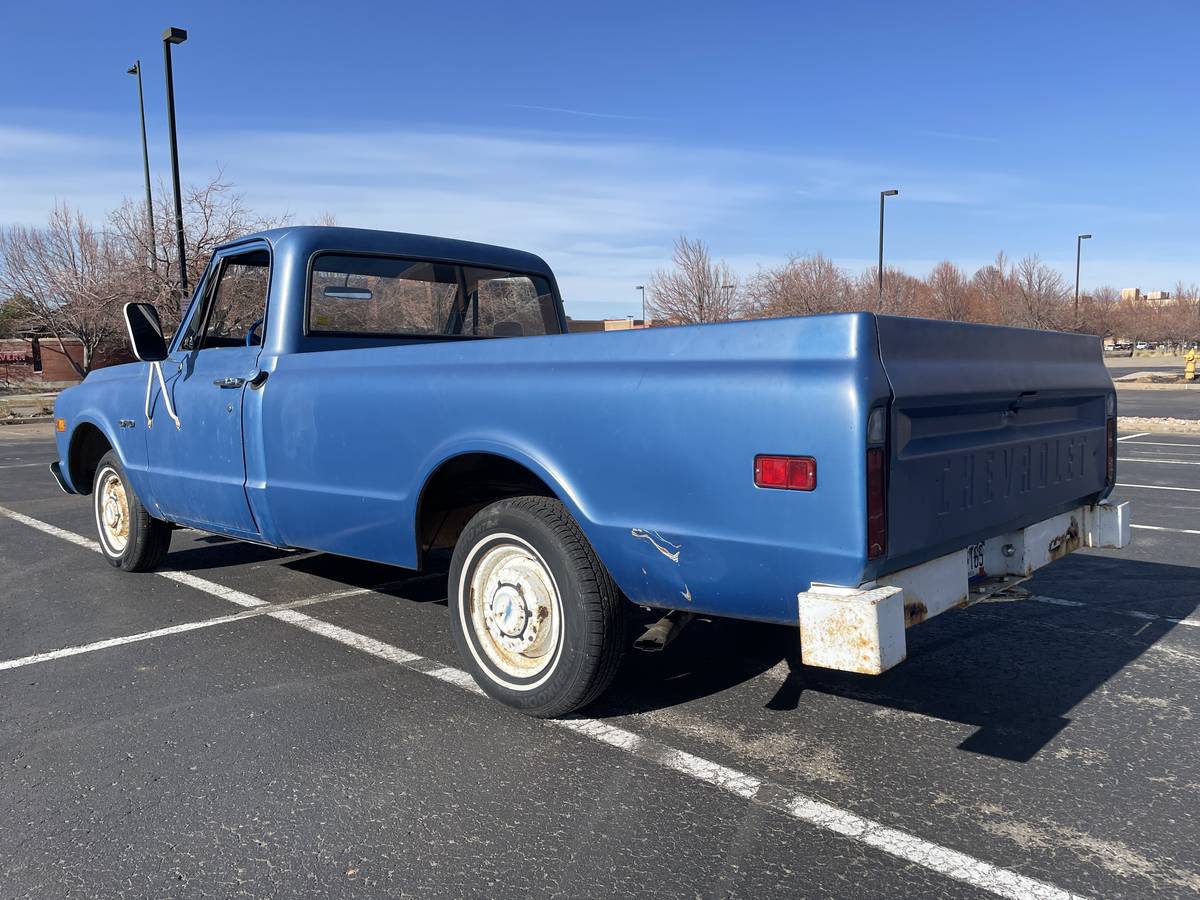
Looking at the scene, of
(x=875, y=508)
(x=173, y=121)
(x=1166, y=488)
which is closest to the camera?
(x=875, y=508)

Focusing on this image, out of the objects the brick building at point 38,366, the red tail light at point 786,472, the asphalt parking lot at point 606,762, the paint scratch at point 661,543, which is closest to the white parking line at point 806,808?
the asphalt parking lot at point 606,762

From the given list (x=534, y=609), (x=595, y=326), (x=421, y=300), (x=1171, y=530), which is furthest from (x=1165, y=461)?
(x=595, y=326)

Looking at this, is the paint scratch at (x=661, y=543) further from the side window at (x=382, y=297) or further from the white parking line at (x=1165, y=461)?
the white parking line at (x=1165, y=461)

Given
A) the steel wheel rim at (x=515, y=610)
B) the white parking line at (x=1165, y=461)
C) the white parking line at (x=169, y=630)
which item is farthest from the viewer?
the white parking line at (x=1165, y=461)

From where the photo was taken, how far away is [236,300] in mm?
5539

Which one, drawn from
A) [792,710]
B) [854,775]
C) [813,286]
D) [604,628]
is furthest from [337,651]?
[813,286]

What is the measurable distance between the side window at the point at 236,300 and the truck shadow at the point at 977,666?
110 inches

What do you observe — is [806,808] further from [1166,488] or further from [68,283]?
[68,283]

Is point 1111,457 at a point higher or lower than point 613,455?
lower

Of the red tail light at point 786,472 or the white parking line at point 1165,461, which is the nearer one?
the red tail light at point 786,472

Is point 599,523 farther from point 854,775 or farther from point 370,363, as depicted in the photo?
point 370,363

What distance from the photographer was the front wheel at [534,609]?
347 cm

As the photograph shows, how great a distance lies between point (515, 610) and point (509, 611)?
3 cm

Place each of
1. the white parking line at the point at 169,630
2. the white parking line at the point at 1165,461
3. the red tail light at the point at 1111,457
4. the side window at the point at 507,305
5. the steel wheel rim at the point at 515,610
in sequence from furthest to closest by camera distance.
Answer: the white parking line at the point at 1165,461 → the side window at the point at 507,305 → the white parking line at the point at 169,630 → the red tail light at the point at 1111,457 → the steel wheel rim at the point at 515,610
